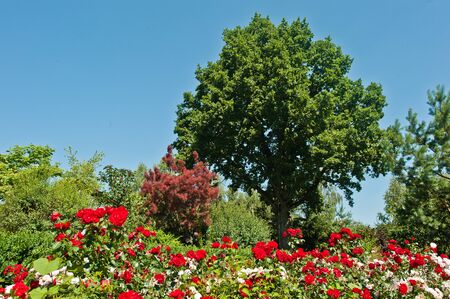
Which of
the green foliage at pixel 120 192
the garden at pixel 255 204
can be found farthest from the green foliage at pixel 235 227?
the green foliage at pixel 120 192

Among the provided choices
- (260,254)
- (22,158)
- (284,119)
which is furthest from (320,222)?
(22,158)

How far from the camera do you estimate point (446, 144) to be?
11.8 meters

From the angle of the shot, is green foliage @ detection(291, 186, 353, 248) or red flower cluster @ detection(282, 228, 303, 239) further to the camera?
green foliage @ detection(291, 186, 353, 248)

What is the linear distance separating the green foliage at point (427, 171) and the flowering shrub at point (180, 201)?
7787 mm

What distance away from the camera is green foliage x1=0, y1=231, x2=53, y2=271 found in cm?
823

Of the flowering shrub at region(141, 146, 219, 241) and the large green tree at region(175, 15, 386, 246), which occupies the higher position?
the large green tree at region(175, 15, 386, 246)

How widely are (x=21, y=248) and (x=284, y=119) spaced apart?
15091 mm

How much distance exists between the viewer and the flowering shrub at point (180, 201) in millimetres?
15594

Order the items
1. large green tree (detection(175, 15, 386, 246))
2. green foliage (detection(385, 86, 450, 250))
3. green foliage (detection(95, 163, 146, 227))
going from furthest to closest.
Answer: large green tree (detection(175, 15, 386, 246)), green foliage (detection(95, 163, 146, 227)), green foliage (detection(385, 86, 450, 250))

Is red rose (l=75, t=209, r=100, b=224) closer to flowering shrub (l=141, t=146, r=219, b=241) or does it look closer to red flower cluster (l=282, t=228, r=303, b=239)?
red flower cluster (l=282, t=228, r=303, b=239)

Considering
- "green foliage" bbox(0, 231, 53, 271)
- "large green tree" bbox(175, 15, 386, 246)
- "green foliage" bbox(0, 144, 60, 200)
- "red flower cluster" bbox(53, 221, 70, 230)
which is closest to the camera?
"red flower cluster" bbox(53, 221, 70, 230)

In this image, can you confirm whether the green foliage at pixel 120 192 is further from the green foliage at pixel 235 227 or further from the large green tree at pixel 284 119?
the large green tree at pixel 284 119

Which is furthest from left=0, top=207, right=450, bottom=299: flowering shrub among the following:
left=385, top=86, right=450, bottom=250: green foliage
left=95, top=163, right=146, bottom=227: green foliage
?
left=95, top=163, right=146, bottom=227: green foliage

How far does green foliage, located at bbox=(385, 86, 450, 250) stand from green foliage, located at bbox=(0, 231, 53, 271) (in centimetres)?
1081
